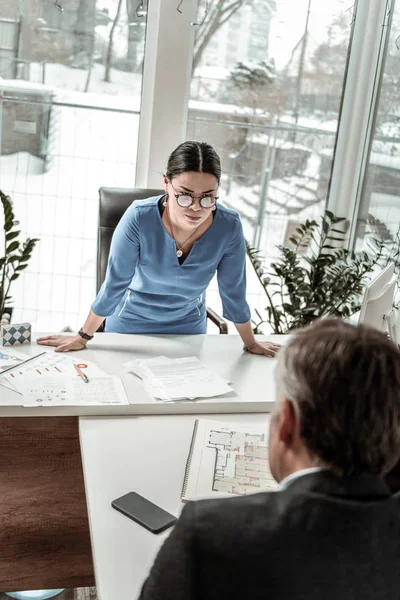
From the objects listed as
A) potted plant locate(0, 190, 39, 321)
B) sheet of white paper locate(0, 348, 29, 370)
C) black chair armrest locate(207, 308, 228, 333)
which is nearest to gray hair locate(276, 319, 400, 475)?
sheet of white paper locate(0, 348, 29, 370)

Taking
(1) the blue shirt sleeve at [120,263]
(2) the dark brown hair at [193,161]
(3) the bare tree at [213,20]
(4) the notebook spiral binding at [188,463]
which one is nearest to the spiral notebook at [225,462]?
(4) the notebook spiral binding at [188,463]

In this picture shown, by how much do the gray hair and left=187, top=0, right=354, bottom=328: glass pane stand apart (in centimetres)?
279

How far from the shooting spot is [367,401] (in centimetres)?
88

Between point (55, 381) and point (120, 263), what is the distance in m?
0.54

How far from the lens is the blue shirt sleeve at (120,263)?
2322 millimetres

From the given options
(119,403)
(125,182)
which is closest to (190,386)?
(119,403)

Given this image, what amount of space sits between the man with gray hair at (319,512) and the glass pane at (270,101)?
2.81 meters

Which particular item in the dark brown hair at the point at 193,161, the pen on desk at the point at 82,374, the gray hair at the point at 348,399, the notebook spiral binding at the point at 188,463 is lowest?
the notebook spiral binding at the point at 188,463

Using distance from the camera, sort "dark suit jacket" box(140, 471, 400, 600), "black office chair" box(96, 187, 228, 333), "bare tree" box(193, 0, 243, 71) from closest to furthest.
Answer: "dark suit jacket" box(140, 471, 400, 600), "black office chair" box(96, 187, 228, 333), "bare tree" box(193, 0, 243, 71)

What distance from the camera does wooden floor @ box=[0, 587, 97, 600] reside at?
2355 mm

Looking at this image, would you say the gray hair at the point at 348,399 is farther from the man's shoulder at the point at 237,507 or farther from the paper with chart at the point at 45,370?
the paper with chart at the point at 45,370

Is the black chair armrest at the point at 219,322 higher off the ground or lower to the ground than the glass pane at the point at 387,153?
lower

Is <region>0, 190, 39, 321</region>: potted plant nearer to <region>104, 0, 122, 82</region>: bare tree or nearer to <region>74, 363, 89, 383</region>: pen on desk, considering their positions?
<region>104, 0, 122, 82</region>: bare tree

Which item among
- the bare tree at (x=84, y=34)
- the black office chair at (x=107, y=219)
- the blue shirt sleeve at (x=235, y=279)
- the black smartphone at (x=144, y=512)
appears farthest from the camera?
the bare tree at (x=84, y=34)
